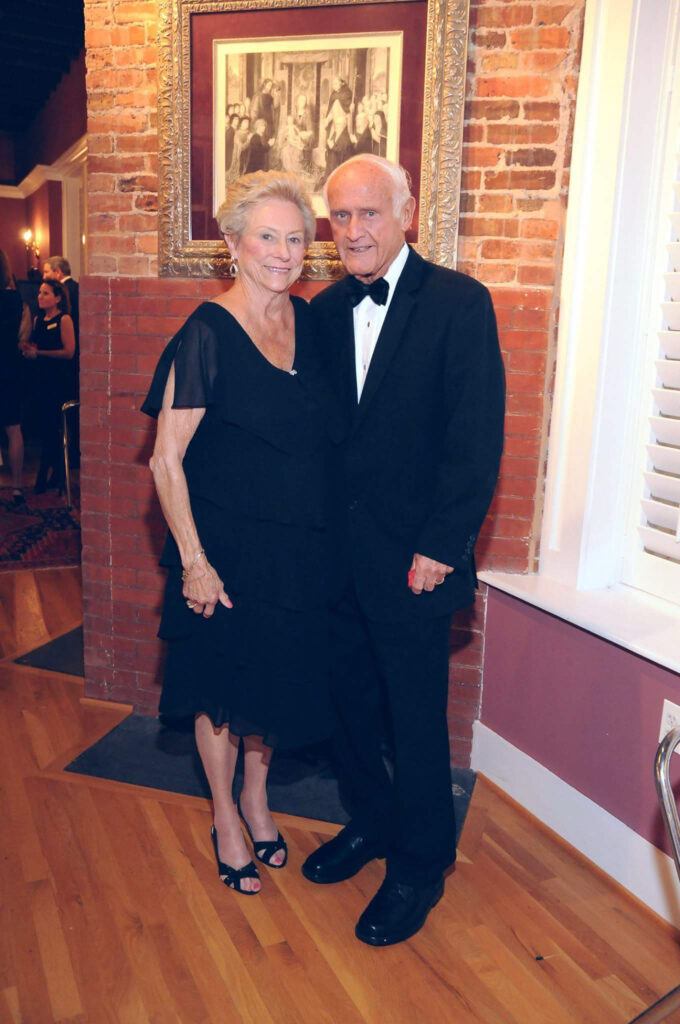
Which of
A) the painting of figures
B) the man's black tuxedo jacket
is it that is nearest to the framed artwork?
the painting of figures

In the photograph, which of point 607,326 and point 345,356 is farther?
point 607,326

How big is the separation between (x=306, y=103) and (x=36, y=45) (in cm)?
675

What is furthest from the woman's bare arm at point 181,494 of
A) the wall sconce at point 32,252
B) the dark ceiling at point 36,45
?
the wall sconce at point 32,252

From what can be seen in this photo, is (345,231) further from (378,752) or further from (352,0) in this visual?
(378,752)

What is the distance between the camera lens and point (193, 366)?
202cm

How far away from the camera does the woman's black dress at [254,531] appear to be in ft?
6.80

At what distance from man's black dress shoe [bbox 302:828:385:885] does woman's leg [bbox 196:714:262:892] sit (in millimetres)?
166

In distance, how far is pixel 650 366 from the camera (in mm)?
2514

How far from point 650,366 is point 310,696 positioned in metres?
1.35

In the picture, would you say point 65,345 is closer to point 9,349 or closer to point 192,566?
point 9,349

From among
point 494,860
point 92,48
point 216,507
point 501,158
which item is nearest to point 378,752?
point 494,860

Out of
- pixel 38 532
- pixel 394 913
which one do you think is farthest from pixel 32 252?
pixel 394 913

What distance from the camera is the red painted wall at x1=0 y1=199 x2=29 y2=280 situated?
13.0m

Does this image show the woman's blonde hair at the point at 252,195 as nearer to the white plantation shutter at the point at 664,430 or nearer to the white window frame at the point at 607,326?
the white window frame at the point at 607,326
